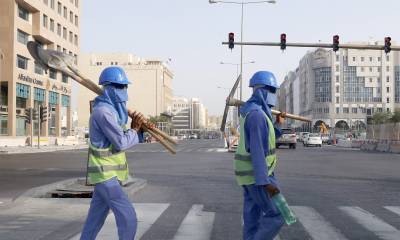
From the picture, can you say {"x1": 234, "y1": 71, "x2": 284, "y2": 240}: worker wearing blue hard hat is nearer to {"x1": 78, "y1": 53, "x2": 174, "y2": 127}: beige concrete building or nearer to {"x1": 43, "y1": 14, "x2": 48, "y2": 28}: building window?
{"x1": 43, "y1": 14, "x2": 48, "y2": 28}: building window

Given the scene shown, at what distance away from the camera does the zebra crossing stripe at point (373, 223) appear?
715 cm

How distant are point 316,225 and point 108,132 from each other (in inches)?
164

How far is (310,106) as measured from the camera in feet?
495

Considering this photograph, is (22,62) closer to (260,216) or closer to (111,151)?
(111,151)

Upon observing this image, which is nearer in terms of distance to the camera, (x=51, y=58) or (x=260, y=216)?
(x=260, y=216)

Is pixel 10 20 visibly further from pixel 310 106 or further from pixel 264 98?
pixel 310 106

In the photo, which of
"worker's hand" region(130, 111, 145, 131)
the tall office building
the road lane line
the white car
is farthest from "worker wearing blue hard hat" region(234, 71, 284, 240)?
the tall office building

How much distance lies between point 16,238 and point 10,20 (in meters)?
50.5

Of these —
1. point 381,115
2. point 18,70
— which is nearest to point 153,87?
point 381,115

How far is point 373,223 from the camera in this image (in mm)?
7992

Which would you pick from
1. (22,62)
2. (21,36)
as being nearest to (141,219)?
(22,62)

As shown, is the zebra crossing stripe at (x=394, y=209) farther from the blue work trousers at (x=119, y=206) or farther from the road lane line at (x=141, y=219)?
the blue work trousers at (x=119, y=206)

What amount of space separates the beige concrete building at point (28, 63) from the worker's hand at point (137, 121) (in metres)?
42.6

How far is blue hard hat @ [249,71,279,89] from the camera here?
5047 millimetres
